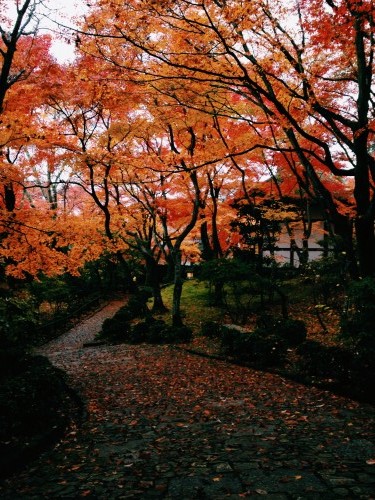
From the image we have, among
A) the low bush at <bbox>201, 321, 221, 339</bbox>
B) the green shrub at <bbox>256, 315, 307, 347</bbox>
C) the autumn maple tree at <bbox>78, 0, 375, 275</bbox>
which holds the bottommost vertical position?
the low bush at <bbox>201, 321, 221, 339</bbox>

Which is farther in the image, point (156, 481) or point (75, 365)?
point (75, 365)

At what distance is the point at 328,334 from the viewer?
13234 millimetres

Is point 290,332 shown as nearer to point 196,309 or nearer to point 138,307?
point 196,309

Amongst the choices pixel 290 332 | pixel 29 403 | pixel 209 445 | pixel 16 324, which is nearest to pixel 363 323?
pixel 209 445

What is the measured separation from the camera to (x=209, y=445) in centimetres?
515

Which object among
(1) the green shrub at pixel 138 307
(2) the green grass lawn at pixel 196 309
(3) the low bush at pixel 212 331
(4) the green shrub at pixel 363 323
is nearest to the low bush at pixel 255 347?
(3) the low bush at pixel 212 331

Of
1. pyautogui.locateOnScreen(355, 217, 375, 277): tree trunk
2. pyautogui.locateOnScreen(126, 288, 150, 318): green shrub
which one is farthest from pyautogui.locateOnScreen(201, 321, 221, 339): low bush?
pyautogui.locateOnScreen(126, 288, 150, 318): green shrub

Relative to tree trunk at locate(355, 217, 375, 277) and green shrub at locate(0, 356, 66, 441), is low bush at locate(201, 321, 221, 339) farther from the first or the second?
green shrub at locate(0, 356, 66, 441)

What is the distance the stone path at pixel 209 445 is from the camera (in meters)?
3.92

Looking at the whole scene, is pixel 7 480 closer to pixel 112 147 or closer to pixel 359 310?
pixel 359 310

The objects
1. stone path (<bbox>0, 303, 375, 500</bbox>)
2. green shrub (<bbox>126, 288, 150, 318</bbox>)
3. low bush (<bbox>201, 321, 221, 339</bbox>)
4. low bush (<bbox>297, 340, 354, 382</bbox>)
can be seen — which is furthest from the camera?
green shrub (<bbox>126, 288, 150, 318</bbox>)

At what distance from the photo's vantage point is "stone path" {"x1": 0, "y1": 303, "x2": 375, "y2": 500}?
3924mm

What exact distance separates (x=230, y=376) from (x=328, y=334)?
5.52 m

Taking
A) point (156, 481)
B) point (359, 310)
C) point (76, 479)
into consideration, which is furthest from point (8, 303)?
point (359, 310)
